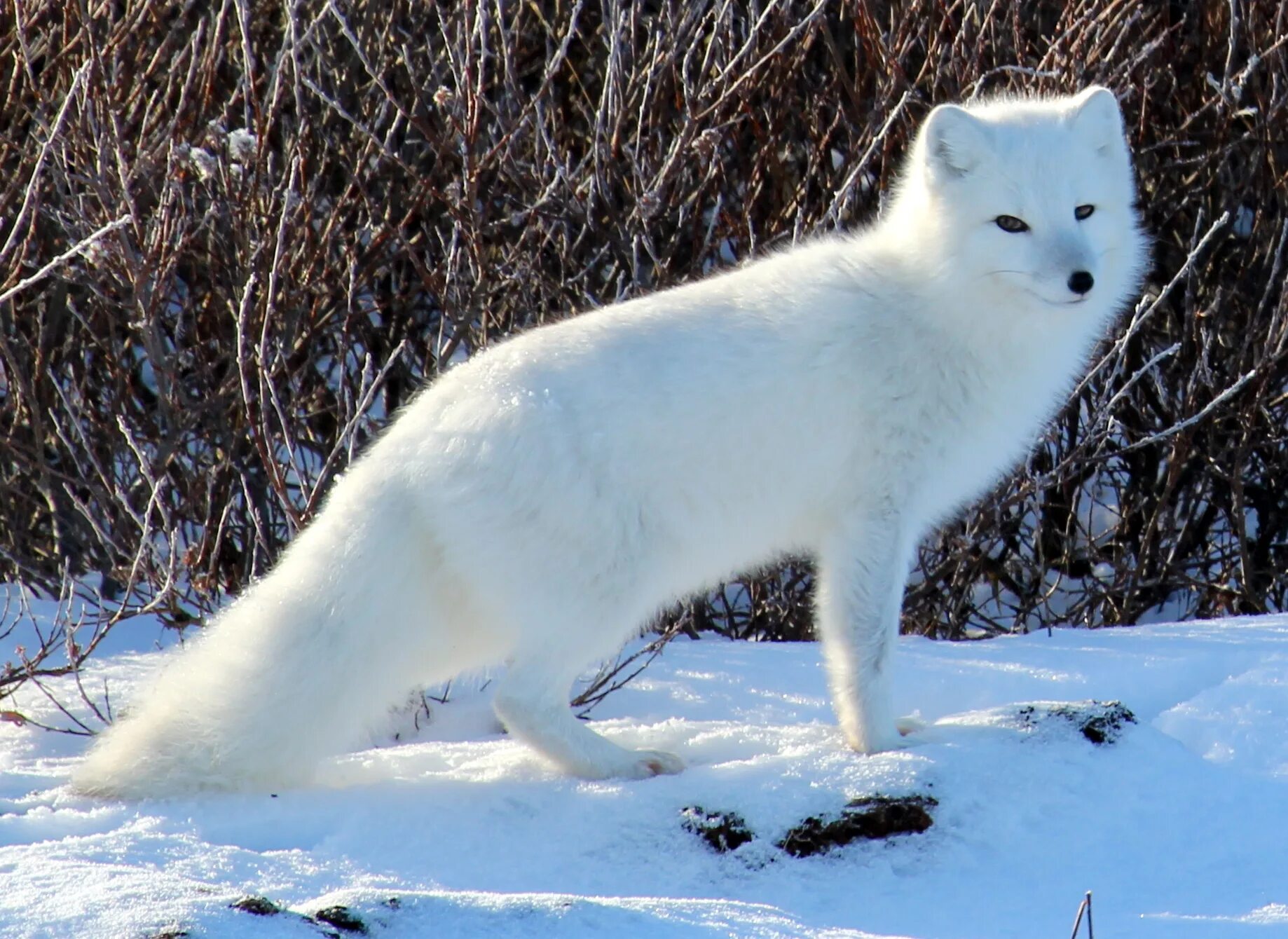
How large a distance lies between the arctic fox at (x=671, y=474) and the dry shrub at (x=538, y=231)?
1.17 metres

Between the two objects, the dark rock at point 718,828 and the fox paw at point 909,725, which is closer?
the dark rock at point 718,828

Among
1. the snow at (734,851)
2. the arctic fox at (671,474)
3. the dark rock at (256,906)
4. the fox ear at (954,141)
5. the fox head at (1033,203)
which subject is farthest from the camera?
the fox ear at (954,141)

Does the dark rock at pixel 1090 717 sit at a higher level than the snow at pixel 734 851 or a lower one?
higher

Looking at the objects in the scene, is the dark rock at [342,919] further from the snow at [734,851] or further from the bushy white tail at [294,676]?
the bushy white tail at [294,676]

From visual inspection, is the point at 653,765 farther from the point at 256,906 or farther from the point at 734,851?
the point at 256,906

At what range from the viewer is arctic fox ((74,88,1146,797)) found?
3146 mm

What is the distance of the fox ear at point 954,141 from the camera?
339 cm

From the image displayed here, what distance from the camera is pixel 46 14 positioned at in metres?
5.54

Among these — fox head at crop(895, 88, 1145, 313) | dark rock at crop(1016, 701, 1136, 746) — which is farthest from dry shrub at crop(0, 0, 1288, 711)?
dark rock at crop(1016, 701, 1136, 746)

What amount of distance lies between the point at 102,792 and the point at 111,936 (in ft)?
3.63

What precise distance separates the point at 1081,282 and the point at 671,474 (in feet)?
3.20

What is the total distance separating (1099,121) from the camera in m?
3.52

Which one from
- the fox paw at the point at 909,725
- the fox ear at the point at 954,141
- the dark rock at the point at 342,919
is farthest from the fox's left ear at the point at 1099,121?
the dark rock at the point at 342,919

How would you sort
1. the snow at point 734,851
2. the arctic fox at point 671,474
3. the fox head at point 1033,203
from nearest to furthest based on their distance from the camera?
1. the snow at point 734,851
2. the arctic fox at point 671,474
3. the fox head at point 1033,203
